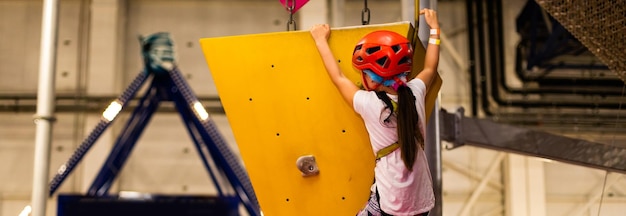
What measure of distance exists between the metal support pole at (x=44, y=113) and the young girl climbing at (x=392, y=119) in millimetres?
1274

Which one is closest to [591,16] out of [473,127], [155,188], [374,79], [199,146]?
[473,127]

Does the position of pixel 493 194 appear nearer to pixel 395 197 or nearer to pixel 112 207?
pixel 112 207

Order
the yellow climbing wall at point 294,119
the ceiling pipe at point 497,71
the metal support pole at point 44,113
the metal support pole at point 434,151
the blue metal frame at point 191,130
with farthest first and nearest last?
1. the ceiling pipe at point 497,71
2. the blue metal frame at point 191,130
3. the metal support pole at point 434,151
4. the metal support pole at point 44,113
5. the yellow climbing wall at point 294,119

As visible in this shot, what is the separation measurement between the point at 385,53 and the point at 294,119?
19.7 inches

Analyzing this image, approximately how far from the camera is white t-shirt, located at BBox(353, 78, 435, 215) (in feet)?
8.68

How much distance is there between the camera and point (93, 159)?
10.9 m

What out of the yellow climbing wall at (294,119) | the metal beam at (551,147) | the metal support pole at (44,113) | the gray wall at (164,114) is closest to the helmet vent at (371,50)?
the yellow climbing wall at (294,119)

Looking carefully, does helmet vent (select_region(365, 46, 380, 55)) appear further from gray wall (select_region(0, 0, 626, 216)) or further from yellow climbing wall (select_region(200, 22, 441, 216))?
gray wall (select_region(0, 0, 626, 216))

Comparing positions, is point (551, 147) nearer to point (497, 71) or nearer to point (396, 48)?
point (396, 48)

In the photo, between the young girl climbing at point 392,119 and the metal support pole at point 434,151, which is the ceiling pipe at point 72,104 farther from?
the young girl climbing at point 392,119

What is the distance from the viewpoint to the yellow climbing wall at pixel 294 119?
113 inches

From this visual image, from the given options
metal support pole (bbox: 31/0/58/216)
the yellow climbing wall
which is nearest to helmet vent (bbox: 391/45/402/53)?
the yellow climbing wall

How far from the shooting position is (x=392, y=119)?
2.69 metres

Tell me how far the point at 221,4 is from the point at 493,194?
17.4ft
